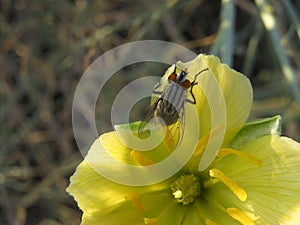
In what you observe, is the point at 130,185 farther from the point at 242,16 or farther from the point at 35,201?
the point at 242,16

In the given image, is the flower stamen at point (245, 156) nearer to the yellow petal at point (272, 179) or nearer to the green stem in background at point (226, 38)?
the yellow petal at point (272, 179)

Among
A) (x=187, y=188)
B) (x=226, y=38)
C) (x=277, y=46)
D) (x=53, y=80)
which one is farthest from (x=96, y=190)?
(x=53, y=80)

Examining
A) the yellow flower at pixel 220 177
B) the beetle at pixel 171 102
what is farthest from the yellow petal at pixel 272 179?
the beetle at pixel 171 102

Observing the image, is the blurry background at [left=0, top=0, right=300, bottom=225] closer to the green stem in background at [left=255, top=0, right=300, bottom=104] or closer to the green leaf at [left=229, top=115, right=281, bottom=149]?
the green stem in background at [left=255, top=0, right=300, bottom=104]

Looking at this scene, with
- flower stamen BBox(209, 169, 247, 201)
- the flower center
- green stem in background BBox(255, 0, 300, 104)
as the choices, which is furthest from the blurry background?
flower stamen BBox(209, 169, 247, 201)

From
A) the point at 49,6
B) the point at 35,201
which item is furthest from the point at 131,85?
the point at 35,201

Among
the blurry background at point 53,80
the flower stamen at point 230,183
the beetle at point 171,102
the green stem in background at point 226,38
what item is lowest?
the blurry background at point 53,80

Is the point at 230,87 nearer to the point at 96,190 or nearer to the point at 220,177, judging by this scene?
the point at 220,177
